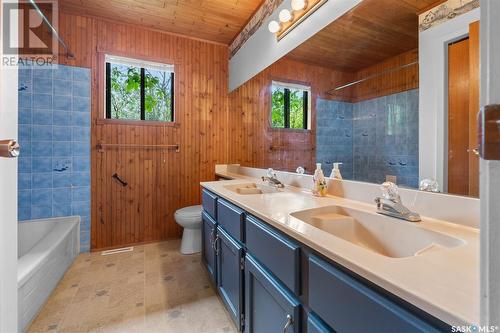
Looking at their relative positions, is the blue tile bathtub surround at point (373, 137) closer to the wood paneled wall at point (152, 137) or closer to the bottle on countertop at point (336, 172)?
the bottle on countertop at point (336, 172)

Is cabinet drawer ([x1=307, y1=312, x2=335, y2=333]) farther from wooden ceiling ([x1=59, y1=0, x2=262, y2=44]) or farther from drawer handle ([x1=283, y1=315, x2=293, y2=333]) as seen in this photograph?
wooden ceiling ([x1=59, y1=0, x2=262, y2=44])

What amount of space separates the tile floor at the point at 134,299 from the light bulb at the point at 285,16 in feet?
7.44

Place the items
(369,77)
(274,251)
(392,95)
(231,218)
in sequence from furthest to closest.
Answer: (231,218) → (369,77) → (392,95) → (274,251)

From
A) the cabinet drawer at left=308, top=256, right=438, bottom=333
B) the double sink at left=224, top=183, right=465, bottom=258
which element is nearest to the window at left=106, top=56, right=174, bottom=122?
the double sink at left=224, top=183, right=465, bottom=258

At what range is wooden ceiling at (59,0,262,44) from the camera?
232 cm

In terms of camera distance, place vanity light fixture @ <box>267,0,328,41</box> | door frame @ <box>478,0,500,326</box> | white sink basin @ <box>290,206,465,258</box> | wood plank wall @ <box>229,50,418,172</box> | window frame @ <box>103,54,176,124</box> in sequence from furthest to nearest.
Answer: window frame @ <box>103,54,176,124</box> → vanity light fixture @ <box>267,0,328,41</box> → wood plank wall @ <box>229,50,418,172</box> → white sink basin @ <box>290,206,465,258</box> → door frame @ <box>478,0,500,326</box>

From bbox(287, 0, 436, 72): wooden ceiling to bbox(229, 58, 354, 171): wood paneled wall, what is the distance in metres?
0.08

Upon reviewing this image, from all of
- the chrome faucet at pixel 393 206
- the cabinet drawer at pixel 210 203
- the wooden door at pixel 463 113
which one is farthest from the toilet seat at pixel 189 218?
the wooden door at pixel 463 113

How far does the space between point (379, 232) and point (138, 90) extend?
2936 mm

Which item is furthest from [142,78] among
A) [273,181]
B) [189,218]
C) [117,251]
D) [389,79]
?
[389,79]

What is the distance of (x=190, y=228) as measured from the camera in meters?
2.53

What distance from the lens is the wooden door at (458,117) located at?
2.73 feet

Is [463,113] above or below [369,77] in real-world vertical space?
below

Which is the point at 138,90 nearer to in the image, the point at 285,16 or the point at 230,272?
the point at 285,16
